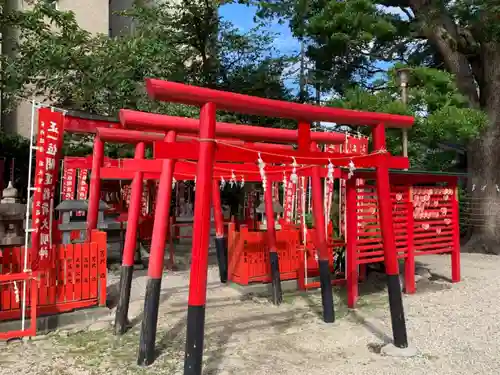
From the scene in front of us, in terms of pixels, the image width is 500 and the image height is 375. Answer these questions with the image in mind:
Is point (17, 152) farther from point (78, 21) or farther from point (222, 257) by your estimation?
point (222, 257)

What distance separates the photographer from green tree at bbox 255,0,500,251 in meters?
12.1

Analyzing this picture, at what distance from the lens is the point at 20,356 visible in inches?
201

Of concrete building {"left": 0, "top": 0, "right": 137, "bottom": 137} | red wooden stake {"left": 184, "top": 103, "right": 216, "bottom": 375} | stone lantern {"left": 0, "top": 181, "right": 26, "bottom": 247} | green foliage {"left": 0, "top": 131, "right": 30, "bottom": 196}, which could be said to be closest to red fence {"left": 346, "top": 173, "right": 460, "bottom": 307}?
red wooden stake {"left": 184, "top": 103, "right": 216, "bottom": 375}

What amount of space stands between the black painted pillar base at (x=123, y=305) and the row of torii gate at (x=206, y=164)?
1 centimetres

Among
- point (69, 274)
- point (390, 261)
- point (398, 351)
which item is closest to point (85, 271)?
point (69, 274)

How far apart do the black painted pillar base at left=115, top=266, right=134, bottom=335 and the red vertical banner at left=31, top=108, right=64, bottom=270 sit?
3.43 feet

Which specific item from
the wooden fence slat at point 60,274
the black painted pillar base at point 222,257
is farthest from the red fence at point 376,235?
the wooden fence slat at point 60,274

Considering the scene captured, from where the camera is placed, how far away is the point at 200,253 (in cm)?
404

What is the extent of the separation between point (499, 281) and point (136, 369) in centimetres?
795

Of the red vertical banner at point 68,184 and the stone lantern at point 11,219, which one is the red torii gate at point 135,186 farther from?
the red vertical banner at point 68,184

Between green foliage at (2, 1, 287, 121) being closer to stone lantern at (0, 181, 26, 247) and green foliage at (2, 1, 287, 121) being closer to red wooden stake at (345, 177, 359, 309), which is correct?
stone lantern at (0, 181, 26, 247)

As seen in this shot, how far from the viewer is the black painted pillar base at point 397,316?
206 inches

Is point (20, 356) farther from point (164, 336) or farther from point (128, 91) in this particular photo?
point (128, 91)

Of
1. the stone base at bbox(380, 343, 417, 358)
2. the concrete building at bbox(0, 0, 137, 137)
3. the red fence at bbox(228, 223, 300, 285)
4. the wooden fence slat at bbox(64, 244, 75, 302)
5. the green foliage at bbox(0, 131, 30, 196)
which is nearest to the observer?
the stone base at bbox(380, 343, 417, 358)
